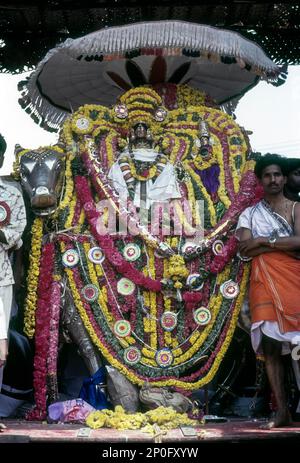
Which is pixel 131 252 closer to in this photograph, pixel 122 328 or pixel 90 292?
pixel 90 292

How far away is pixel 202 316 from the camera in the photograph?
6.40m

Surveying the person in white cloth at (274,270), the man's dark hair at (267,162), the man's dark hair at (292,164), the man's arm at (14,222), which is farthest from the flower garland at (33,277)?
the man's dark hair at (292,164)

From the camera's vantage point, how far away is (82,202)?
21.9 ft

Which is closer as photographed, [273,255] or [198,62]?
[273,255]

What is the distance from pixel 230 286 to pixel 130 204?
1073 millimetres

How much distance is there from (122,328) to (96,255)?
638 millimetres

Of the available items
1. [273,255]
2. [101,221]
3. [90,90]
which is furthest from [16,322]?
[90,90]

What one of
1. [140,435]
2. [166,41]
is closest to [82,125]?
[166,41]

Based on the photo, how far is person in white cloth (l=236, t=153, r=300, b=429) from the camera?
577 cm

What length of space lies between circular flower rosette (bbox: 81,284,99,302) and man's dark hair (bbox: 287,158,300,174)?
1.86m

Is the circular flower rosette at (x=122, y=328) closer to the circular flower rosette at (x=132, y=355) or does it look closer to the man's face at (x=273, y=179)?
the circular flower rosette at (x=132, y=355)

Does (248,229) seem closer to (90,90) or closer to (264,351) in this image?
(264,351)

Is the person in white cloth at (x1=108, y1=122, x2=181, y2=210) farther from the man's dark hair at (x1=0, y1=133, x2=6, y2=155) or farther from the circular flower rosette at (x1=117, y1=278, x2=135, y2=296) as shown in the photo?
the man's dark hair at (x1=0, y1=133, x2=6, y2=155)

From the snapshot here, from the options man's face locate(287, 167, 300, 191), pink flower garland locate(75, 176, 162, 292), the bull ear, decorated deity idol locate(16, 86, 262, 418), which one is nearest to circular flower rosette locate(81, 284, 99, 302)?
decorated deity idol locate(16, 86, 262, 418)
